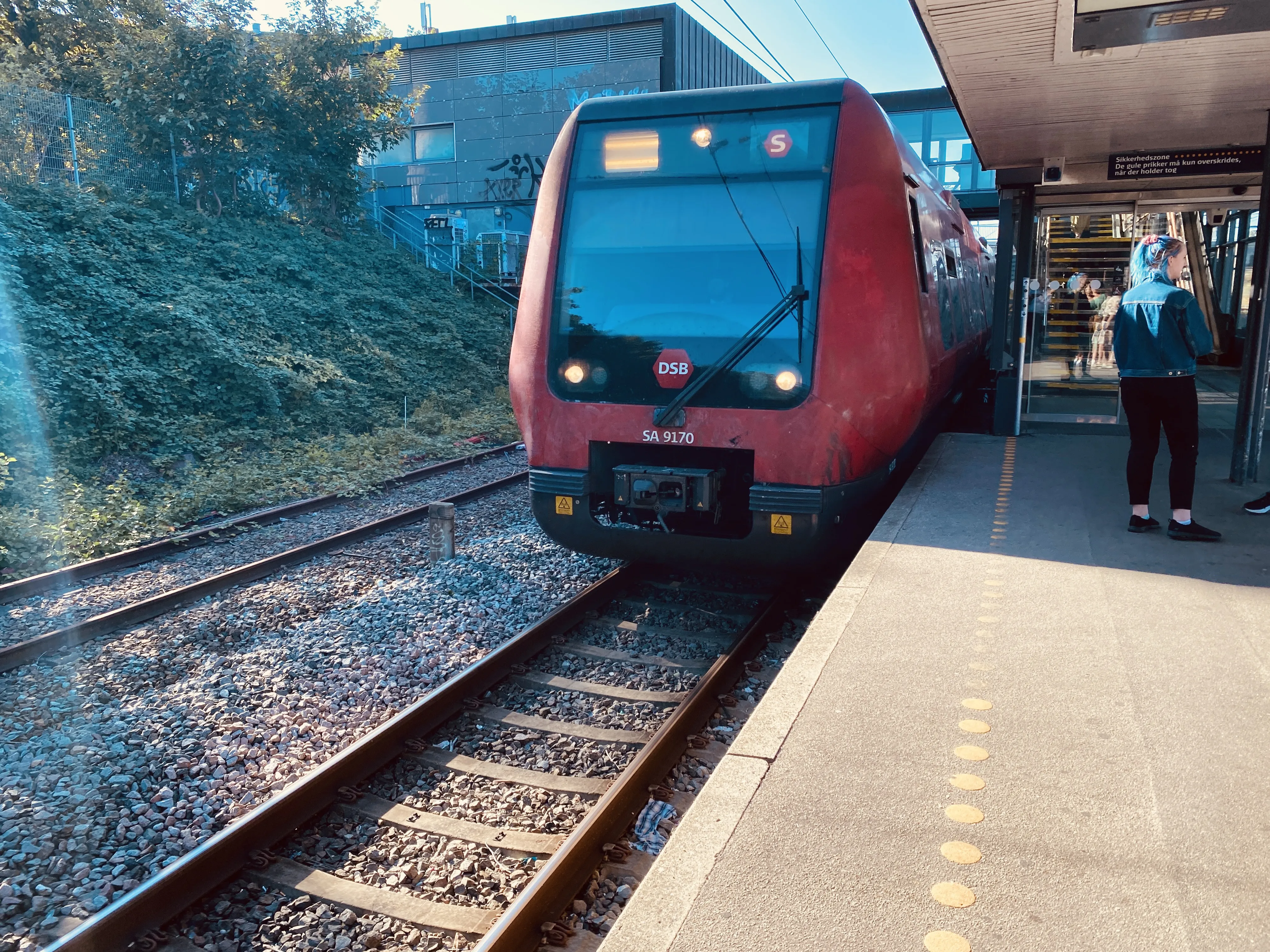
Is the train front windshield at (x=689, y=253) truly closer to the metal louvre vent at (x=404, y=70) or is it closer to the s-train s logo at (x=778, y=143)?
the s-train s logo at (x=778, y=143)

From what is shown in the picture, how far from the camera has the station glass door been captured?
10.2m

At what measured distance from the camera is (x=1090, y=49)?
585cm

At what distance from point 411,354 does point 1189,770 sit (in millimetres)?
15652

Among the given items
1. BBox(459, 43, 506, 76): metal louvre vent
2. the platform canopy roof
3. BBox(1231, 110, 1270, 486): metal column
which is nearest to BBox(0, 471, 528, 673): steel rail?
the platform canopy roof

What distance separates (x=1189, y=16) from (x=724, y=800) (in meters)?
5.21

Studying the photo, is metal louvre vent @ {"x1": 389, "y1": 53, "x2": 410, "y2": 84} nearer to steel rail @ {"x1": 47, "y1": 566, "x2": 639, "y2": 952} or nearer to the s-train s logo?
the s-train s logo

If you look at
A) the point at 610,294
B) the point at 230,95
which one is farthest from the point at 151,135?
the point at 610,294

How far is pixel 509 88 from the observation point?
1038 inches

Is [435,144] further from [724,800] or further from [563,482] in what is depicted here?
[724,800]

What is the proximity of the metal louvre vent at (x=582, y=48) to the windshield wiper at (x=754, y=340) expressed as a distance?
22474 mm

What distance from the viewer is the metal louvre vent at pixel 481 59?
26.6 m

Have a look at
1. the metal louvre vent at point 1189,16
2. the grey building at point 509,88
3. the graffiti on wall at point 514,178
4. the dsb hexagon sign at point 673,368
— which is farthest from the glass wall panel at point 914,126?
the dsb hexagon sign at point 673,368

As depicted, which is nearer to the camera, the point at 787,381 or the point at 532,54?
the point at 787,381

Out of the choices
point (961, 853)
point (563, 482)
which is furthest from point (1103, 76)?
point (961, 853)
